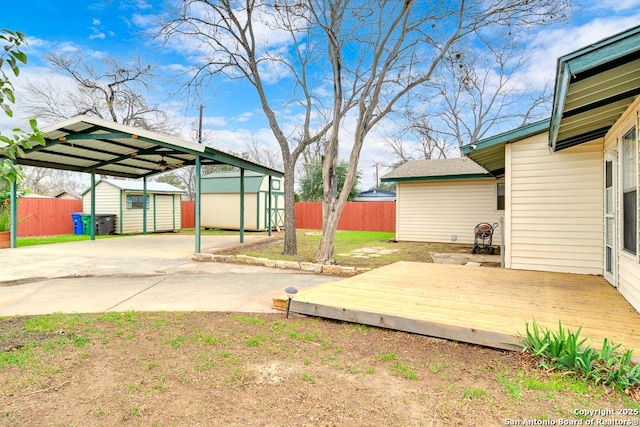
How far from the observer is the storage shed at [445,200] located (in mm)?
11102

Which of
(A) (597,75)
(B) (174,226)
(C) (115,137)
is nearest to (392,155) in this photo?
(B) (174,226)

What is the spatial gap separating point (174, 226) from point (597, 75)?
1725 cm

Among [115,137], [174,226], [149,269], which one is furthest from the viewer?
[174,226]

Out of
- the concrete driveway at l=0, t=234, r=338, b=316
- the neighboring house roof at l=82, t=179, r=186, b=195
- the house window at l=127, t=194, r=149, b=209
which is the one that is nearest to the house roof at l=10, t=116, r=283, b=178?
the neighboring house roof at l=82, t=179, r=186, b=195

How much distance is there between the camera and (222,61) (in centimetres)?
922

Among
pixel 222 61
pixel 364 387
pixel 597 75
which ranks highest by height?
pixel 222 61

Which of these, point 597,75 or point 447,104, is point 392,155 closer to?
point 447,104

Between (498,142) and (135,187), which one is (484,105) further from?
(135,187)

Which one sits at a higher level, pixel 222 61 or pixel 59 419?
pixel 222 61

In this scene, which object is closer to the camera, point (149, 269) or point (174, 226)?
point (149, 269)

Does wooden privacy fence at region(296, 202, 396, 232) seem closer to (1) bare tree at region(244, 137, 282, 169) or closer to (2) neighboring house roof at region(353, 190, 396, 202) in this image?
(1) bare tree at region(244, 137, 282, 169)

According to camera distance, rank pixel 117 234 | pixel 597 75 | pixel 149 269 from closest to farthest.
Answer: pixel 597 75 < pixel 149 269 < pixel 117 234

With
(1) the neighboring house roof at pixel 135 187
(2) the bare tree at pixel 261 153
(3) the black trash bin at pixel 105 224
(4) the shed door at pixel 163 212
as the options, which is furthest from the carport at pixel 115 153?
(2) the bare tree at pixel 261 153

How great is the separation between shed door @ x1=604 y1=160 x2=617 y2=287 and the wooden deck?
19 cm
